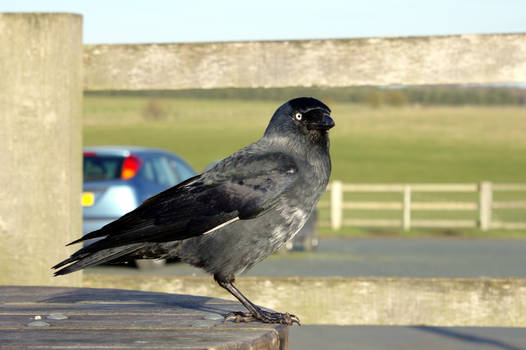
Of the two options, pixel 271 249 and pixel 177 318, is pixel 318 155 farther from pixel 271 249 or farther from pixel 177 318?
pixel 177 318

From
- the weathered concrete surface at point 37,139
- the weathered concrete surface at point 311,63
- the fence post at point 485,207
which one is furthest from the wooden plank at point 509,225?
the weathered concrete surface at point 37,139

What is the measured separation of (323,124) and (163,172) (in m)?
8.35

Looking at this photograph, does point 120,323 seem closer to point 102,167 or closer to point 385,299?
point 385,299

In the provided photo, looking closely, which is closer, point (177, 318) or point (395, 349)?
point (177, 318)

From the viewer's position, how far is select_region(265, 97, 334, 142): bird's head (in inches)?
136

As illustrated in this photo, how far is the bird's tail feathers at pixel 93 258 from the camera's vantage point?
2.97 m

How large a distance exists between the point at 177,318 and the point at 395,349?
392 cm

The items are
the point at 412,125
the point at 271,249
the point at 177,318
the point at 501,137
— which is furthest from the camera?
the point at 412,125

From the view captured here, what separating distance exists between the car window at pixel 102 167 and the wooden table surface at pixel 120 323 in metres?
7.32

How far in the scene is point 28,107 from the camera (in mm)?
4168

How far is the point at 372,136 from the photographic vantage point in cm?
8569

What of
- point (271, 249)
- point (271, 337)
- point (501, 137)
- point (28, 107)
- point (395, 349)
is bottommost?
point (395, 349)

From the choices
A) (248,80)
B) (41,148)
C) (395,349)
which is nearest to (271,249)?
(248,80)

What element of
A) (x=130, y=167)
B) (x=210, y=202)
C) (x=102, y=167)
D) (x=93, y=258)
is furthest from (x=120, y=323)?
(x=102, y=167)
